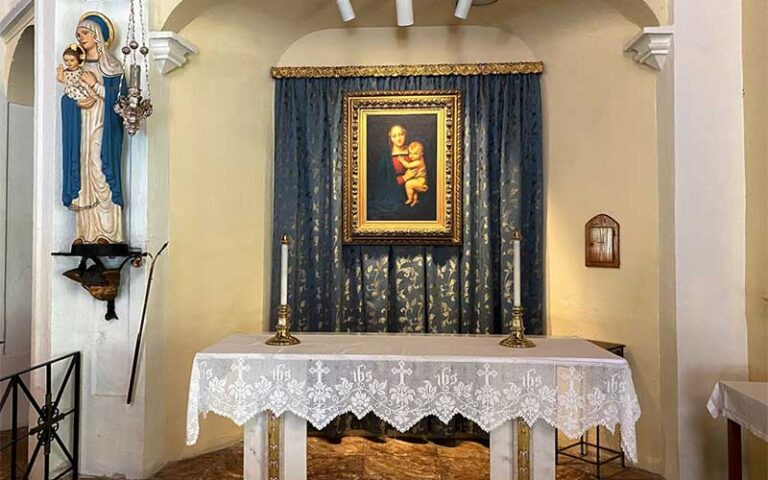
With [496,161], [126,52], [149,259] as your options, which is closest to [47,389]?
[149,259]

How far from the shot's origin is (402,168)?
423 centimetres

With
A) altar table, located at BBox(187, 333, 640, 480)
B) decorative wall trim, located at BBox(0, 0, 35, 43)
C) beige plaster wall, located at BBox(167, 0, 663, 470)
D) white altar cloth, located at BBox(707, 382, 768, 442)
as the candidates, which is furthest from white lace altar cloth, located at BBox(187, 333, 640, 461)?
decorative wall trim, located at BBox(0, 0, 35, 43)

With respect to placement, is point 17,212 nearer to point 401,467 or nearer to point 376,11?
point 376,11

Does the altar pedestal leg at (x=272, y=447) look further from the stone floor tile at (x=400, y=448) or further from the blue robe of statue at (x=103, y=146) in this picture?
the blue robe of statue at (x=103, y=146)

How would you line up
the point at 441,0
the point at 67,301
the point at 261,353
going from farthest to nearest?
the point at 441,0 → the point at 67,301 → the point at 261,353

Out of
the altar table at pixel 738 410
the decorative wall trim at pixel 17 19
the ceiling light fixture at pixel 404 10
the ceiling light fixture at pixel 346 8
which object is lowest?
the altar table at pixel 738 410

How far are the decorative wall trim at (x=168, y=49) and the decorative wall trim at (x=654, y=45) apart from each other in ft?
9.82

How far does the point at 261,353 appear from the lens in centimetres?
257

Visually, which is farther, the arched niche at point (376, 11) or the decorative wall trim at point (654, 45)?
the arched niche at point (376, 11)

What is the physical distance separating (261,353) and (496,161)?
252 cm

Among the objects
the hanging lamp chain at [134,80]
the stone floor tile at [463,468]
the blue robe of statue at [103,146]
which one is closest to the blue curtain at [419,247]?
the stone floor tile at [463,468]

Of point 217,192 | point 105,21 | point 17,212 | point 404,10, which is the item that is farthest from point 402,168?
point 17,212

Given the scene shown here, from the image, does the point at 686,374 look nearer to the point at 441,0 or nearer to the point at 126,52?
the point at 441,0

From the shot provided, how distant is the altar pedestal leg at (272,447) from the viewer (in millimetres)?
2674
